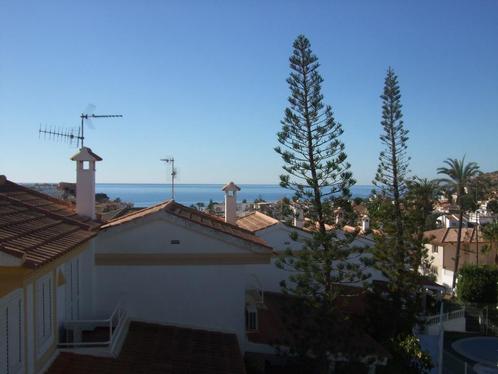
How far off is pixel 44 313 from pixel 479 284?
87.3ft

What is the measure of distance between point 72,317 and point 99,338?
63cm

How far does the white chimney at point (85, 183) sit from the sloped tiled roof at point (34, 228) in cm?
29

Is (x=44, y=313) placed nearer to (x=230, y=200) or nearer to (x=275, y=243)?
(x=230, y=200)

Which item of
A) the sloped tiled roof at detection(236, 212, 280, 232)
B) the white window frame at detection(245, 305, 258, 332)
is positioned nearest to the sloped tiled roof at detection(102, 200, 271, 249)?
the white window frame at detection(245, 305, 258, 332)

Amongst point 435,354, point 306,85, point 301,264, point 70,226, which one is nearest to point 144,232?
point 70,226

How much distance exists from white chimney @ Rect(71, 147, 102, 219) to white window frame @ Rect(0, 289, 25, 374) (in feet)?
17.6

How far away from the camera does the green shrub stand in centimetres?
2867

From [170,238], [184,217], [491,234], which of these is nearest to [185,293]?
[170,238]

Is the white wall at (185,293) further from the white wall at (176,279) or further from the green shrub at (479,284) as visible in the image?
the green shrub at (479,284)

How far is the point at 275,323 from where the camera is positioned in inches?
535

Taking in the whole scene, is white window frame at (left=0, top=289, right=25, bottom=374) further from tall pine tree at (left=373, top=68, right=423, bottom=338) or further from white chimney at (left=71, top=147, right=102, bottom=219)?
tall pine tree at (left=373, top=68, right=423, bottom=338)

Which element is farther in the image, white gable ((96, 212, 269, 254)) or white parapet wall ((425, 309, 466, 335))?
white parapet wall ((425, 309, 466, 335))

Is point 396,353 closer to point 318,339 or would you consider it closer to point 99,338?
point 318,339

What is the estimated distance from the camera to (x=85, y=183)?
11727mm
